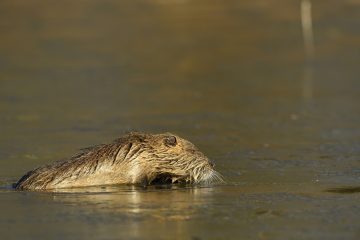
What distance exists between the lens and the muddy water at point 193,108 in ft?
22.9

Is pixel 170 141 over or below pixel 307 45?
below

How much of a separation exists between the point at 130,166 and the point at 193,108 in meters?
5.16

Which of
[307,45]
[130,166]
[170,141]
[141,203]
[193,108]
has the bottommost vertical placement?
[141,203]

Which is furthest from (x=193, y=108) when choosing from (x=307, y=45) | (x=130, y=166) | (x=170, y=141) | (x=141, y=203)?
(x=307, y=45)

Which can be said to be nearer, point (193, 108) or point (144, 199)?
point (144, 199)

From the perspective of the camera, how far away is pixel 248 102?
13695mm

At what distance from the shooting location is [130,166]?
27.1ft

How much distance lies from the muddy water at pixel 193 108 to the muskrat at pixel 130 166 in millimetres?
151

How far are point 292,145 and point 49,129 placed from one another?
273cm

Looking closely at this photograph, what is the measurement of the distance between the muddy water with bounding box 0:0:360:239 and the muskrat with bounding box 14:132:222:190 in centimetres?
15

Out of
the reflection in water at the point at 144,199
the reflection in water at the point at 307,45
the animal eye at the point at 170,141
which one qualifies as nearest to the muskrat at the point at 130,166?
the animal eye at the point at 170,141

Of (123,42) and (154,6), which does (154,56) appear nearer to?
(123,42)

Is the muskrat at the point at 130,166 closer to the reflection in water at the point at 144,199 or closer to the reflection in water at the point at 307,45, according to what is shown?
the reflection in water at the point at 144,199

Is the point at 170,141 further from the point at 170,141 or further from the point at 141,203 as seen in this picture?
the point at 141,203
